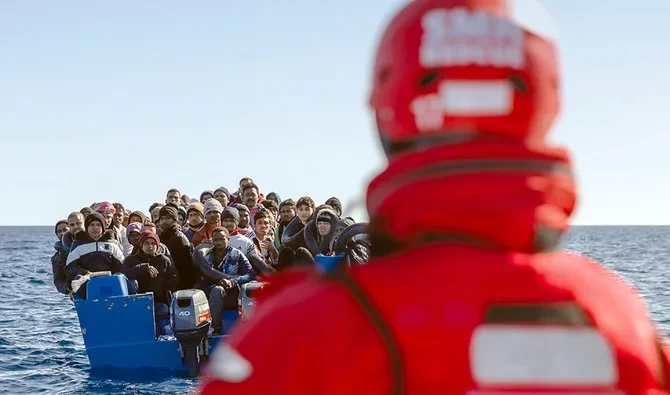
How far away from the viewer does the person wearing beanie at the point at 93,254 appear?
1073cm

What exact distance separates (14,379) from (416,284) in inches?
442

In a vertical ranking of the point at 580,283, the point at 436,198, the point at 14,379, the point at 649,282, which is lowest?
the point at 649,282

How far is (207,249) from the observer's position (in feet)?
34.0

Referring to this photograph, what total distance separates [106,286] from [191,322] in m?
1.23

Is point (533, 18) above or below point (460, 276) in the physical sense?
above

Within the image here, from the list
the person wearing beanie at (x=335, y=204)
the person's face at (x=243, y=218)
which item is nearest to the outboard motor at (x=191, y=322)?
the person's face at (x=243, y=218)

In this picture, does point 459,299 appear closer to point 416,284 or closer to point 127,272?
point 416,284

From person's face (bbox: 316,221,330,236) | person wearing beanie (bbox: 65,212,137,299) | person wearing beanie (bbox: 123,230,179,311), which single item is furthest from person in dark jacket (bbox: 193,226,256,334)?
person wearing beanie (bbox: 65,212,137,299)

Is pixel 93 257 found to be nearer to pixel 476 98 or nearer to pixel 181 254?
pixel 181 254

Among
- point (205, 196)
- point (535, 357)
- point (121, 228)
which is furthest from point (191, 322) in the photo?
point (535, 357)

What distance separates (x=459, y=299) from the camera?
1.36 m

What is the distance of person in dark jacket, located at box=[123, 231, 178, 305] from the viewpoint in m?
10.2

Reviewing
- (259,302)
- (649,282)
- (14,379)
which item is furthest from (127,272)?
(649,282)

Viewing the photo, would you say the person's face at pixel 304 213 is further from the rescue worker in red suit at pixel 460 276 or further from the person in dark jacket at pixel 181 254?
the rescue worker in red suit at pixel 460 276
